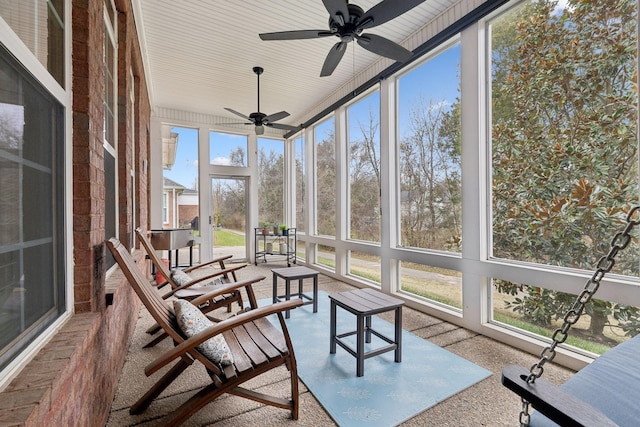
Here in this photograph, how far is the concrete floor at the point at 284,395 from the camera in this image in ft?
5.62

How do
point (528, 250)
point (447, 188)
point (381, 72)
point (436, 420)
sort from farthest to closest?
point (381, 72) < point (447, 188) < point (528, 250) < point (436, 420)

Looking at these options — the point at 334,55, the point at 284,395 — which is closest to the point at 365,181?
the point at 334,55

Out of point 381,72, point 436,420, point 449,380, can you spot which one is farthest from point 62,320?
point 381,72

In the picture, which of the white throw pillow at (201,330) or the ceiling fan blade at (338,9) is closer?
the white throw pillow at (201,330)

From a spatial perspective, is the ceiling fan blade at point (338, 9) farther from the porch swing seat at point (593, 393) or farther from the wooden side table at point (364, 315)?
the porch swing seat at point (593, 393)

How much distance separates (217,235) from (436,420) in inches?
241

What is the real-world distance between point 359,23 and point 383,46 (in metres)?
0.39

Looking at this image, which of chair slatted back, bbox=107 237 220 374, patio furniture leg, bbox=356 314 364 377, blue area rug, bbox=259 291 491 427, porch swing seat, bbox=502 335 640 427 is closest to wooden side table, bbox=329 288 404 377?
patio furniture leg, bbox=356 314 364 377

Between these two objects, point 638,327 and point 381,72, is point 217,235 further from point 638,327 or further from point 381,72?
point 638,327

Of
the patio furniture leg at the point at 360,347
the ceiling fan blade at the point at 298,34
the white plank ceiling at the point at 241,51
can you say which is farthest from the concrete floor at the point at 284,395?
the white plank ceiling at the point at 241,51

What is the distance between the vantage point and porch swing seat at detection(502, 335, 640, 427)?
771 mm

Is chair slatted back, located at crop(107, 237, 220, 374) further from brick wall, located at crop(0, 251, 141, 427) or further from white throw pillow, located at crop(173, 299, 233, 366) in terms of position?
brick wall, located at crop(0, 251, 141, 427)

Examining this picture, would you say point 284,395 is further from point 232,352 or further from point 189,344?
point 189,344

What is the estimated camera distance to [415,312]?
11.7ft
